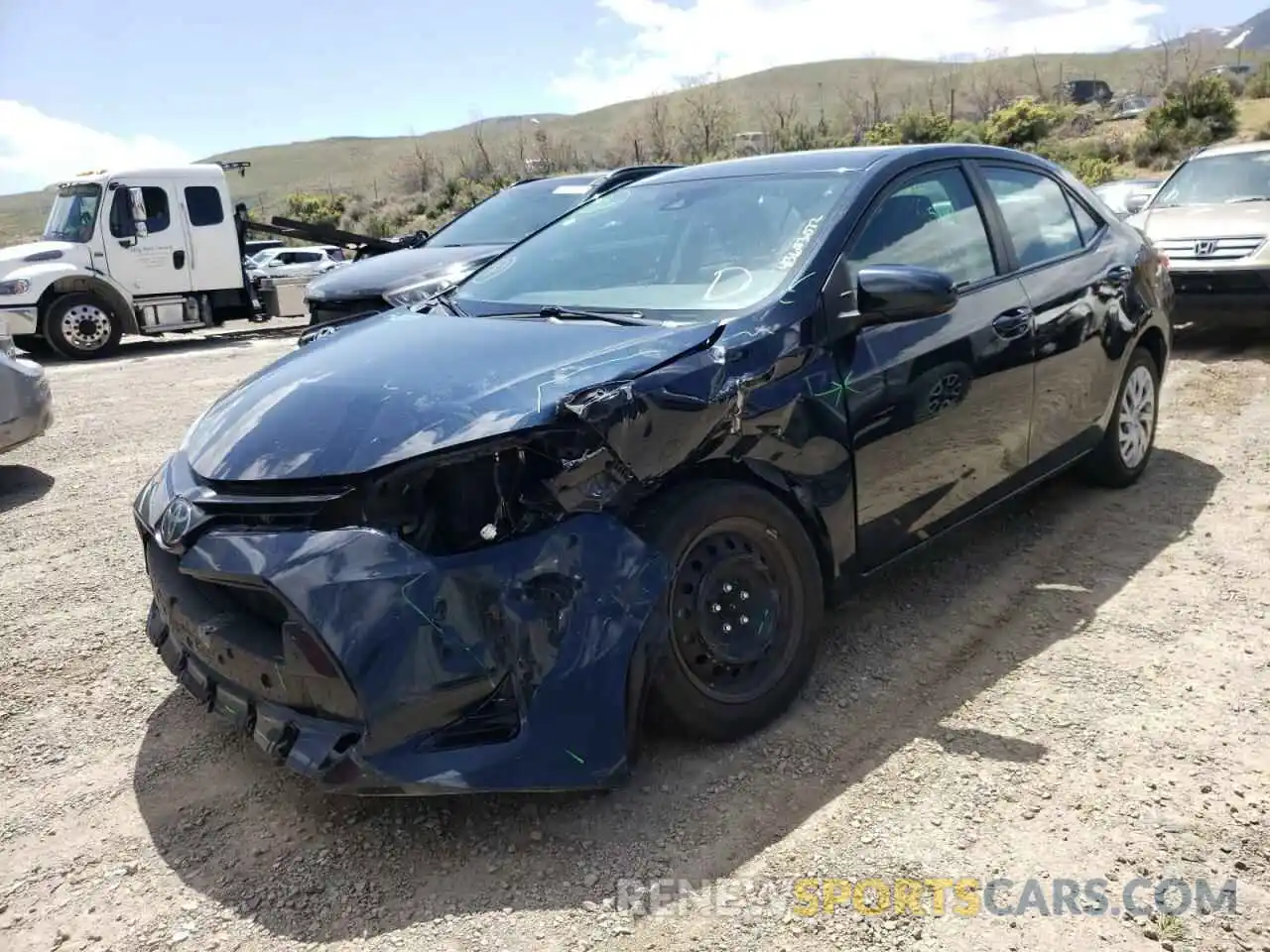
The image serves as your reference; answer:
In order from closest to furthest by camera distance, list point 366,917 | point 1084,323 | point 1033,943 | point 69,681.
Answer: point 1033,943 → point 366,917 → point 69,681 → point 1084,323

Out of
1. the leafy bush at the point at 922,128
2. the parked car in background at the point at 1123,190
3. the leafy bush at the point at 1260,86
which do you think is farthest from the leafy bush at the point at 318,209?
the parked car in background at the point at 1123,190

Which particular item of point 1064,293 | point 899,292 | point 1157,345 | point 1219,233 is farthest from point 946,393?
point 1219,233

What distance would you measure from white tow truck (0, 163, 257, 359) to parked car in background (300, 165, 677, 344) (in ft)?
20.3

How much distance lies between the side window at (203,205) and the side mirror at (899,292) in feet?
42.9

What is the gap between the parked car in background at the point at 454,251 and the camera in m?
7.73

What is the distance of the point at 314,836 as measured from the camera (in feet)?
8.72

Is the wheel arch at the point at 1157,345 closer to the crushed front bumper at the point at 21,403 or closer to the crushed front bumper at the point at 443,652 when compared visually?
the crushed front bumper at the point at 443,652

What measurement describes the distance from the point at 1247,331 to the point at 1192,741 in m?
7.93

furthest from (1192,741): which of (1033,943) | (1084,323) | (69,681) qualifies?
(69,681)

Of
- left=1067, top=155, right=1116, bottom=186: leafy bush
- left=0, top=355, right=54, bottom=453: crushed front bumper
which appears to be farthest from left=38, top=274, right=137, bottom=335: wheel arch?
left=1067, top=155, right=1116, bottom=186: leafy bush

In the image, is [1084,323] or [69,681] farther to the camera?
[1084,323]

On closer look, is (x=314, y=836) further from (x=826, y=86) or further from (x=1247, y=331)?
(x=826, y=86)

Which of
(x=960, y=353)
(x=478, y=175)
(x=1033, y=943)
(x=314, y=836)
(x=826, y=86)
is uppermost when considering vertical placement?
(x=826, y=86)

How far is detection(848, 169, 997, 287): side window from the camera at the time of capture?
346 cm
